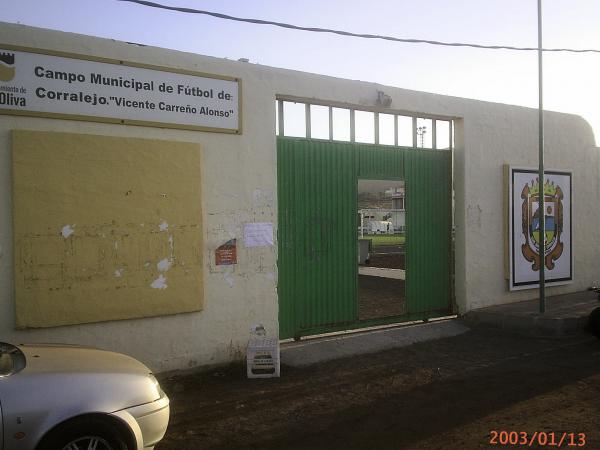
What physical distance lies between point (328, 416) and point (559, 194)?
326 inches

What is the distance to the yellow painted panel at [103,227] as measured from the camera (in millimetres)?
5656

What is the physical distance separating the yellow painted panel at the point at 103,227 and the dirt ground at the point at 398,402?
4.10 ft

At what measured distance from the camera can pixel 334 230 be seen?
805cm

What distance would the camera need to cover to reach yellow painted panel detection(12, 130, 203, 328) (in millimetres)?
5656

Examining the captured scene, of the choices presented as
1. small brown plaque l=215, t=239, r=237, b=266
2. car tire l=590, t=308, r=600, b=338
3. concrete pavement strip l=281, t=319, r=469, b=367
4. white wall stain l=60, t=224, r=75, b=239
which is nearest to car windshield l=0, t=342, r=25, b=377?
white wall stain l=60, t=224, r=75, b=239

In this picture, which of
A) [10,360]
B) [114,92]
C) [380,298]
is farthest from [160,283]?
[380,298]

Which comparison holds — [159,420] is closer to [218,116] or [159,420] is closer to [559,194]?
[218,116]

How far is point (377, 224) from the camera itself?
179 ft

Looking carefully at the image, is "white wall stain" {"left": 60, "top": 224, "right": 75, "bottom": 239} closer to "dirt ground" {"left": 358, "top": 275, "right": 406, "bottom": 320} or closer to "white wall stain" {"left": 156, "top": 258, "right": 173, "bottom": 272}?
"white wall stain" {"left": 156, "top": 258, "right": 173, "bottom": 272}

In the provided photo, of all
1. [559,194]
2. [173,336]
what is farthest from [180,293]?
[559,194]

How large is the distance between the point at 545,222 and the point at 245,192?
22.4 ft

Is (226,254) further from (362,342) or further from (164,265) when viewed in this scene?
(362,342)

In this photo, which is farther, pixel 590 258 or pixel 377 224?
pixel 377 224
